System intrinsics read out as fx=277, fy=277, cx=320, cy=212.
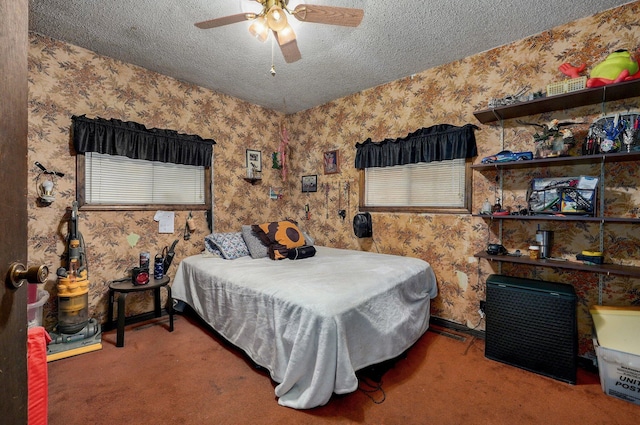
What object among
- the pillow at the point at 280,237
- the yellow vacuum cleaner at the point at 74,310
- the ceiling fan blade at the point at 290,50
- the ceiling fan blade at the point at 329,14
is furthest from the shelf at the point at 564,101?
the yellow vacuum cleaner at the point at 74,310

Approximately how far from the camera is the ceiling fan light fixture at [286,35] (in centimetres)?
181

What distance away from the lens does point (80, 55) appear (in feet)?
8.33

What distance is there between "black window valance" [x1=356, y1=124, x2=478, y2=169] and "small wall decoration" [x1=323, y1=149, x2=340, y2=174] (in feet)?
1.15

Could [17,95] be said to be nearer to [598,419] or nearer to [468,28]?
[468,28]

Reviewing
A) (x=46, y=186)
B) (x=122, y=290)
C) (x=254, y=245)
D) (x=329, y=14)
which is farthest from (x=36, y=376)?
(x=329, y=14)

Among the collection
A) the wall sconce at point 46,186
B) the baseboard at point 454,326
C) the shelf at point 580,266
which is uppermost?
the wall sconce at point 46,186

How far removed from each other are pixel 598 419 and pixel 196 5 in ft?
12.1

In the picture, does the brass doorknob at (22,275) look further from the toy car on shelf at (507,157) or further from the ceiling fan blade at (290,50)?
the toy car on shelf at (507,157)

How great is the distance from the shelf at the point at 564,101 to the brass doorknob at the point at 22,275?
9.35 feet

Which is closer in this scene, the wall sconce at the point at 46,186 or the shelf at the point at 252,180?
the wall sconce at the point at 46,186

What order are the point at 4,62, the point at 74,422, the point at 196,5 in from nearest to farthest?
the point at 4,62 < the point at 74,422 < the point at 196,5

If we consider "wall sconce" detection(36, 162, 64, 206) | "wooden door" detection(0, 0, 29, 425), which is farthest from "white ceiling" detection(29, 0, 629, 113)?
"wooden door" detection(0, 0, 29, 425)

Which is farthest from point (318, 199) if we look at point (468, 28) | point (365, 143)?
point (468, 28)

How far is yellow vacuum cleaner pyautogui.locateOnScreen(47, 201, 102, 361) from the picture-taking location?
228 cm
